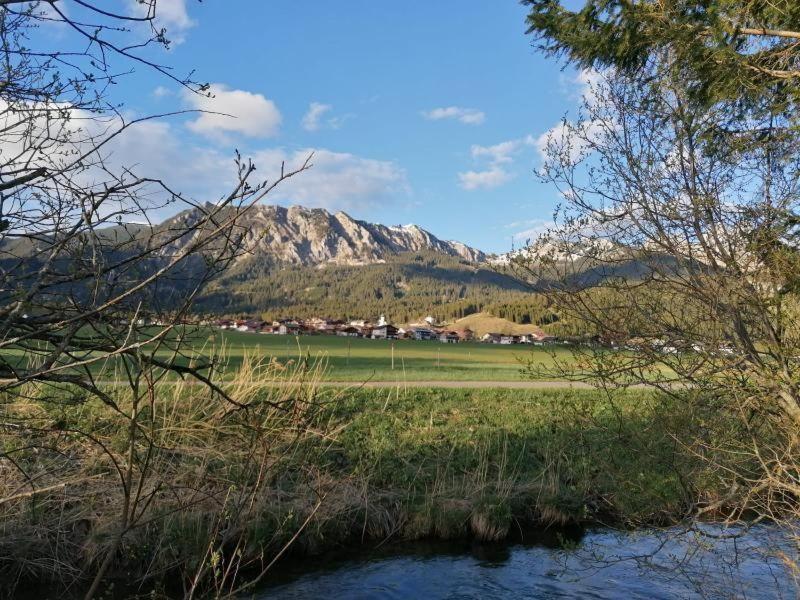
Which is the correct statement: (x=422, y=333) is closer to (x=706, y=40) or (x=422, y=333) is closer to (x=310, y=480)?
(x=310, y=480)

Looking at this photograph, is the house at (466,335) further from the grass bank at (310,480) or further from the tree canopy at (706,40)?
the tree canopy at (706,40)

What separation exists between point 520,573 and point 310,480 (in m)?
4.06

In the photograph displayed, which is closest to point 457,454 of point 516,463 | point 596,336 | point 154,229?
point 516,463

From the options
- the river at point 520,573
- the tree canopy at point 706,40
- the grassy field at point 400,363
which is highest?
the tree canopy at point 706,40

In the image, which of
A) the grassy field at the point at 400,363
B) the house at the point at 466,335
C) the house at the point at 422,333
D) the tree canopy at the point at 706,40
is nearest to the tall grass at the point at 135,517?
the grassy field at the point at 400,363

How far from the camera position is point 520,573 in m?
9.35

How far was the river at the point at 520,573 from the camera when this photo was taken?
26.5 feet

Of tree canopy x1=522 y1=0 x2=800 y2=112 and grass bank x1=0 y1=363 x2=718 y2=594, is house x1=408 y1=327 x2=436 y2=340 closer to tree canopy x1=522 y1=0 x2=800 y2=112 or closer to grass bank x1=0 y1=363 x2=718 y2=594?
grass bank x1=0 y1=363 x2=718 y2=594

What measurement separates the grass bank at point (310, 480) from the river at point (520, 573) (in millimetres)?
535

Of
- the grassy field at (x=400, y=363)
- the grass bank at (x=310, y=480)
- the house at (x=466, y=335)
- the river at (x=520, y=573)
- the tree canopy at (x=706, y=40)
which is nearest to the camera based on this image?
the tree canopy at (x=706, y=40)

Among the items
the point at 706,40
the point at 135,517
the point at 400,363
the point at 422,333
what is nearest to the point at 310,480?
the point at 135,517

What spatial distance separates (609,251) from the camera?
23.6 feet

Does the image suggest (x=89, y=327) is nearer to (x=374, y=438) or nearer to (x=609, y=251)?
(x=609, y=251)

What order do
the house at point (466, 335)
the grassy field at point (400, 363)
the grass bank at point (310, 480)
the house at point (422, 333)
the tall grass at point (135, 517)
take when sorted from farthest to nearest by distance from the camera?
the house at point (422, 333) → the house at point (466, 335) → the grassy field at point (400, 363) → the tall grass at point (135, 517) → the grass bank at point (310, 480)
